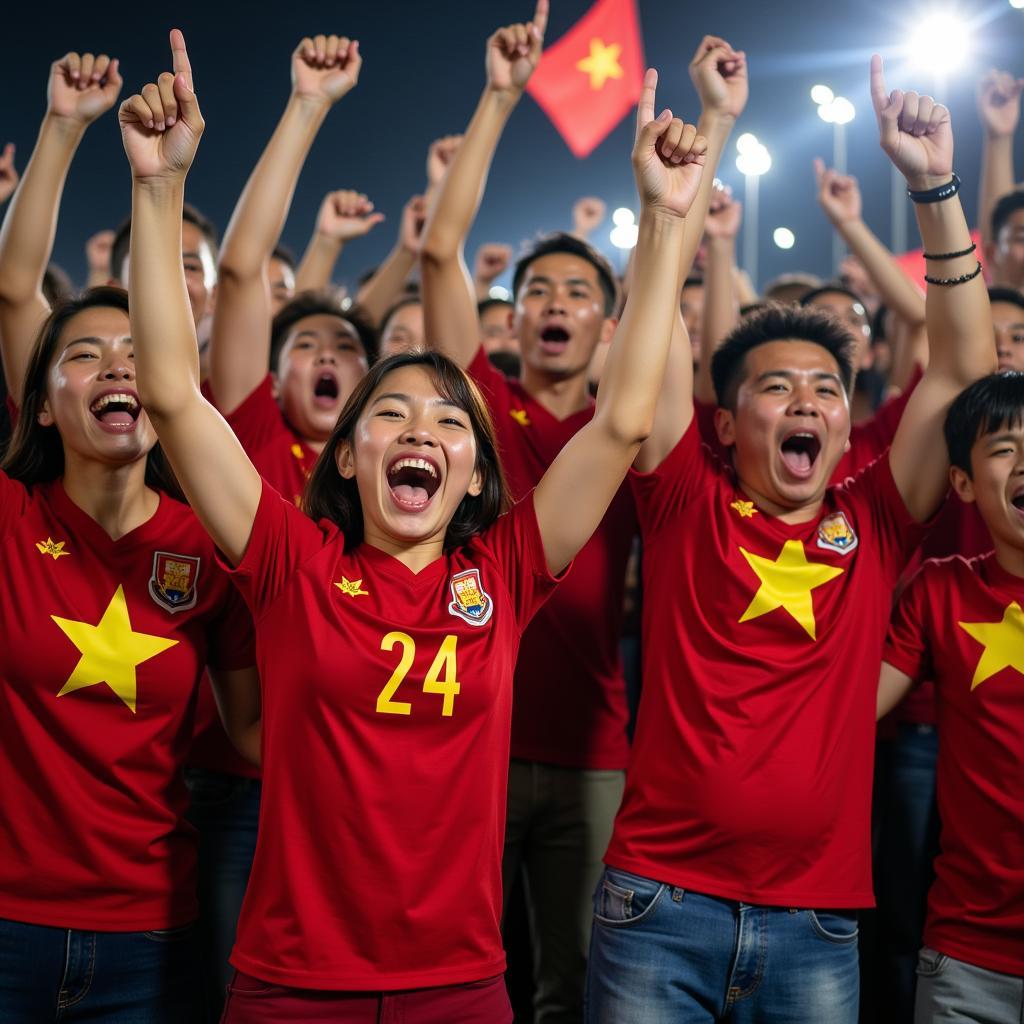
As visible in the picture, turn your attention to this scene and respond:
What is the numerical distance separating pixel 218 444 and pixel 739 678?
114cm

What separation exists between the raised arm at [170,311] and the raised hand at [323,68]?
36.7 inches

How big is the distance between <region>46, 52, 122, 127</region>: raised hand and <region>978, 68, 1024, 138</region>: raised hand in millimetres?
3240

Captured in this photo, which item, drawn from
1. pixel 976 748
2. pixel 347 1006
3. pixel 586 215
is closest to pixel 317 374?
pixel 347 1006

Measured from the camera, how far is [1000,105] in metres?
4.34

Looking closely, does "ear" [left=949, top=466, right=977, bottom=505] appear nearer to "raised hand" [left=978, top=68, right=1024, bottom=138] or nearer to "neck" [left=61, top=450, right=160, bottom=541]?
"neck" [left=61, top=450, right=160, bottom=541]

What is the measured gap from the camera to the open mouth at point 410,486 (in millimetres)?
2172

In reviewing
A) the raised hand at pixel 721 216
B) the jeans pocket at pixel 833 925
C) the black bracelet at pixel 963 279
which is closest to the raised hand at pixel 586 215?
the raised hand at pixel 721 216

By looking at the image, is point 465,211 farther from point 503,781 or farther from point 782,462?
point 503,781

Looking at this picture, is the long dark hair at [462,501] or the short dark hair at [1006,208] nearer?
the long dark hair at [462,501]

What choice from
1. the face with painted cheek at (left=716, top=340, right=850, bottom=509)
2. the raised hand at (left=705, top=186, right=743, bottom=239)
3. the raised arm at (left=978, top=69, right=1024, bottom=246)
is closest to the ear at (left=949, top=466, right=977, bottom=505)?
the face with painted cheek at (left=716, top=340, right=850, bottom=509)

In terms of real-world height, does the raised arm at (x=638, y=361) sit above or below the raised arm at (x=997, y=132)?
below

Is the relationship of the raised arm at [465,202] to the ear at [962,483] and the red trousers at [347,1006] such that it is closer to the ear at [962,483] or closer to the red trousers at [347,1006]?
the ear at [962,483]

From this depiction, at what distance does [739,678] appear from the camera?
7.58 ft

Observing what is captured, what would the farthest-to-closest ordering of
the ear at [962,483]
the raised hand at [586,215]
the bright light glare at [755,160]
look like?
the bright light glare at [755,160]
the raised hand at [586,215]
the ear at [962,483]
